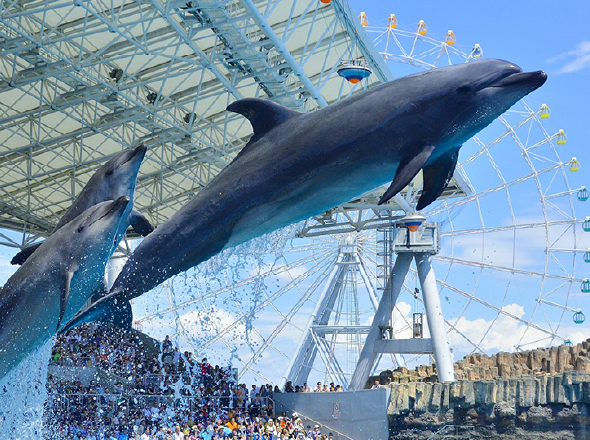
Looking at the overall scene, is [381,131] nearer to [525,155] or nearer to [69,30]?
[69,30]

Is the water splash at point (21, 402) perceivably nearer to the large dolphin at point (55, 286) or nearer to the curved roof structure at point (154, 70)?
the large dolphin at point (55, 286)

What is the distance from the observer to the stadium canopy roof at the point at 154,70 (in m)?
20.1

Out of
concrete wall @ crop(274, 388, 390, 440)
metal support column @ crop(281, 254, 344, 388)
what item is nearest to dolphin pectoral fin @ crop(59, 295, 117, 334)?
concrete wall @ crop(274, 388, 390, 440)

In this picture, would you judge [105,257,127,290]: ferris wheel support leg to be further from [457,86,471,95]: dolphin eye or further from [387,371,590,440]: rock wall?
[457,86,471,95]: dolphin eye

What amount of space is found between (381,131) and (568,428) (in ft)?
55.7

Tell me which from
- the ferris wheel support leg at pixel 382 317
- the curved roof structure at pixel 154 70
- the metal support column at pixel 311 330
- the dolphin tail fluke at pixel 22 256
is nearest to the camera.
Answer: the dolphin tail fluke at pixel 22 256

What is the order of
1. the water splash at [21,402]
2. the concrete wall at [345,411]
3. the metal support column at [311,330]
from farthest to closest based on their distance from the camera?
the metal support column at [311,330]
the concrete wall at [345,411]
the water splash at [21,402]

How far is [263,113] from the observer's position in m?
6.79

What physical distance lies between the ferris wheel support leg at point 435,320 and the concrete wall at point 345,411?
350cm

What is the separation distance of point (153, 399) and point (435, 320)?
10.6m

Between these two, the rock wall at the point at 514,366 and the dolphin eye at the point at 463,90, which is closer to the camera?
the dolphin eye at the point at 463,90

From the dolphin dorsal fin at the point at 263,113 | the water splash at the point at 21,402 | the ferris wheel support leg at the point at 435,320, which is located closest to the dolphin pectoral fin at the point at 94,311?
the dolphin dorsal fin at the point at 263,113

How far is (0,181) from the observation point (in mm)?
33219

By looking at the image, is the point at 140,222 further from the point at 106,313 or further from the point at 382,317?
the point at 382,317
